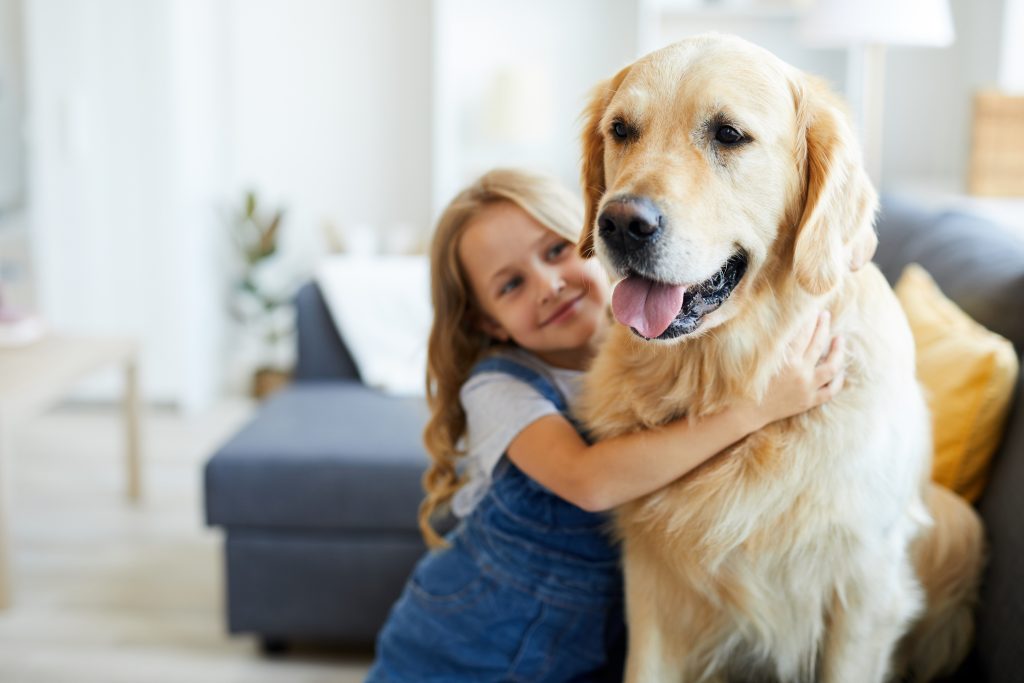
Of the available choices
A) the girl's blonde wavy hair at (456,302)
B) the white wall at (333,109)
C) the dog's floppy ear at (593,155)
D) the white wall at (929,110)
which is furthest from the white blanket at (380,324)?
the white wall at (929,110)

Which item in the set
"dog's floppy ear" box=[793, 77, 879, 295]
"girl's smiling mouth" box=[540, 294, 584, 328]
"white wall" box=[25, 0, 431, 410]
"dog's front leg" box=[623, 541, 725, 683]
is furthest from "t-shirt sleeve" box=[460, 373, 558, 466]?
"white wall" box=[25, 0, 431, 410]

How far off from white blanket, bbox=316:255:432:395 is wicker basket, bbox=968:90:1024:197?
1.70 metres

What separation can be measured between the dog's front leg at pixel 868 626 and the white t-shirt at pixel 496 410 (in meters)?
0.46

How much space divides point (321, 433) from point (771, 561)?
1.35 m

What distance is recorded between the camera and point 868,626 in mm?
1242

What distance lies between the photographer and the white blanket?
2787 millimetres

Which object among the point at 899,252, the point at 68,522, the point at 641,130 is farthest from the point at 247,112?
the point at 641,130

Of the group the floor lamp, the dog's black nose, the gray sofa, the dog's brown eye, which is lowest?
the gray sofa

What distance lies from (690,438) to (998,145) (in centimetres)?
223

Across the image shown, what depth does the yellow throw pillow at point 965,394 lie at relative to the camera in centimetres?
146

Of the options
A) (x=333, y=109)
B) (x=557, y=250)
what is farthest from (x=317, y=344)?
(x=333, y=109)

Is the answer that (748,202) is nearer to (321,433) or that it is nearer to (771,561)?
(771,561)

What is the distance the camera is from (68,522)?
3.07m

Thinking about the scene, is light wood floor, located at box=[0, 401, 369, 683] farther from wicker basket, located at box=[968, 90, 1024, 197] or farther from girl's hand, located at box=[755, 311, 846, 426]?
wicker basket, located at box=[968, 90, 1024, 197]
